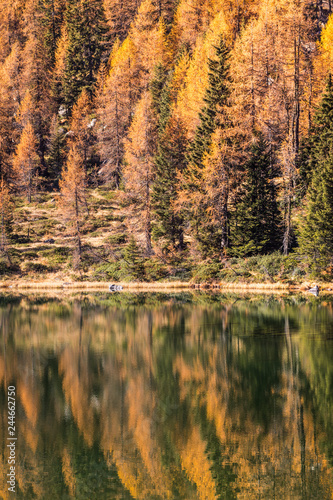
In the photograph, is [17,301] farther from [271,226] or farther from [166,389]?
[166,389]

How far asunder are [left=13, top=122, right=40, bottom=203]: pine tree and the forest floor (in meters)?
4.48

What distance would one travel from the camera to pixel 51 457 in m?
10.9

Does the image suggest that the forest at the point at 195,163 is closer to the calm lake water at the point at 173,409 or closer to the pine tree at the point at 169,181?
the pine tree at the point at 169,181

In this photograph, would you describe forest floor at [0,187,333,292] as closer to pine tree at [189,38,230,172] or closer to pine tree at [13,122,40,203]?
pine tree at [13,122,40,203]

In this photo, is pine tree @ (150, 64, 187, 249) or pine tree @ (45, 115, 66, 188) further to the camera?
pine tree @ (45, 115, 66, 188)

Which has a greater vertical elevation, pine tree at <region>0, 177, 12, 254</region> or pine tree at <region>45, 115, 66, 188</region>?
pine tree at <region>45, 115, 66, 188</region>

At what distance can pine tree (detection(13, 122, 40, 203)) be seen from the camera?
245 ft

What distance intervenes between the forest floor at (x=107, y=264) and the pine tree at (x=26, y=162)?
4.48 m

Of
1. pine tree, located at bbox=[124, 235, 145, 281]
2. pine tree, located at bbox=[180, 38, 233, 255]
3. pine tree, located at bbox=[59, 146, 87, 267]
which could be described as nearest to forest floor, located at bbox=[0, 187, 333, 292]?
pine tree, located at bbox=[124, 235, 145, 281]

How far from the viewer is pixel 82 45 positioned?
3745 inches

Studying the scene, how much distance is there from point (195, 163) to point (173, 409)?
3851 centimetres

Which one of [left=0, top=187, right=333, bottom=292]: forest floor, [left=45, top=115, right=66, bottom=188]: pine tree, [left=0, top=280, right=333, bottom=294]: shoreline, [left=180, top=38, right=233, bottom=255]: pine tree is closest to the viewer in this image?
[left=0, top=280, right=333, bottom=294]: shoreline

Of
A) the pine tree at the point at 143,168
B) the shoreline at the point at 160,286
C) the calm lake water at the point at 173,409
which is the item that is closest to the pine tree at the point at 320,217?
the shoreline at the point at 160,286

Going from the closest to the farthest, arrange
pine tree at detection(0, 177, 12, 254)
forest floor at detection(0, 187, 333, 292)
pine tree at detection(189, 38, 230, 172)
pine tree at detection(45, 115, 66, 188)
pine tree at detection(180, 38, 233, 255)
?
forest floor at detection(0, 187, 333, 292) < pine tree at detection(180, 38, 233, 255) < pine tree at detection(189, 38, 230, 172) < pine tree at detection(0, 177, 12, 254) < pine tree at detection(45, 115, 66, 188)
